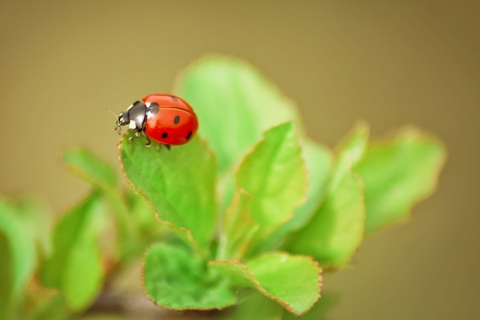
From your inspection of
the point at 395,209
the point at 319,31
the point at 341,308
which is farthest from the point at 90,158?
the point at 319,31

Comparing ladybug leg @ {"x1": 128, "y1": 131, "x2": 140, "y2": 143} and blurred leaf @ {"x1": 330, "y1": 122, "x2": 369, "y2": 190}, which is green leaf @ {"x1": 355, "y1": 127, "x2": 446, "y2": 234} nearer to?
blurred leaf @ {"x1": 330, "y1": 122, "x2": 369, "y2": 190}

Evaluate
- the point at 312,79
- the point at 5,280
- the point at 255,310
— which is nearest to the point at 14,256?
the point at 5,280

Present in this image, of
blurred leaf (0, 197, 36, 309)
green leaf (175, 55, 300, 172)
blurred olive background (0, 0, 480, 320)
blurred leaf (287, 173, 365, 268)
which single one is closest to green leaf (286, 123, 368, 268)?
blurred leaf (287, 173, 365, 268)

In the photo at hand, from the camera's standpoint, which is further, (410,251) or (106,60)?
(106,60)

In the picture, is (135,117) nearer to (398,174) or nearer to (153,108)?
(153,108)

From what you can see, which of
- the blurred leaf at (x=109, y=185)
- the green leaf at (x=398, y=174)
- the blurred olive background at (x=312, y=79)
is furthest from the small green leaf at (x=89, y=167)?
the blurred olive background at (x=312, y=79)

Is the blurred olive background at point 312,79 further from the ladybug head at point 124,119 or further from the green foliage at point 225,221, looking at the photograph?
the ladybug head at point 124,119

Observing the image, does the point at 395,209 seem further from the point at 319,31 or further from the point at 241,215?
the point at 319,31
